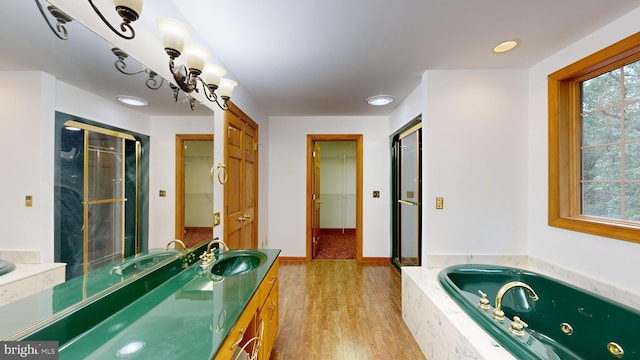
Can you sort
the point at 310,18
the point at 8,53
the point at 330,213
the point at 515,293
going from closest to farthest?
1. the point at 8,53
2. the point at 310,18
3. the point at 515,293
4. the point at 330,213

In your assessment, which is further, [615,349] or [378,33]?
[378,33]

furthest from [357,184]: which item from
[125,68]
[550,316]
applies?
[125,68]

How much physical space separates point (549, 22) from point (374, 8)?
1.13 m

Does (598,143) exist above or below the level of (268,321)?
above

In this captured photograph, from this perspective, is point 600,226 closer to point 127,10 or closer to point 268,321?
point 268,321

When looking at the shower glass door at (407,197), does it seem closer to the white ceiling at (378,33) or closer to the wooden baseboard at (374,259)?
the wooden baseboard at (374,259)

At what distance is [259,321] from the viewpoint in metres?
1.35

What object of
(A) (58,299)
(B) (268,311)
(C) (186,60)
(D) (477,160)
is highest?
(C) (186,60)

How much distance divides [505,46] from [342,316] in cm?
260

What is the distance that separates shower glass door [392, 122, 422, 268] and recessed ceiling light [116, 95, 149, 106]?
2423 mm

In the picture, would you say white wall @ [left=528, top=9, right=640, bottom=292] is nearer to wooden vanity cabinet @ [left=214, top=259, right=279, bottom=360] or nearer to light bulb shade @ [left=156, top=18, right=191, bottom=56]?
wooden vanity cabinet @ [left=214, top=259, right=279, bottom=360]

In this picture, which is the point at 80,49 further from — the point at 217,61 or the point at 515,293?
the point at 515,293

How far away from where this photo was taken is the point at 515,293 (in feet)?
5.89

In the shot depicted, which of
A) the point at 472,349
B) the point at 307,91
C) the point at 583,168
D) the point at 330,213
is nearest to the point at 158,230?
the point at 472,349
